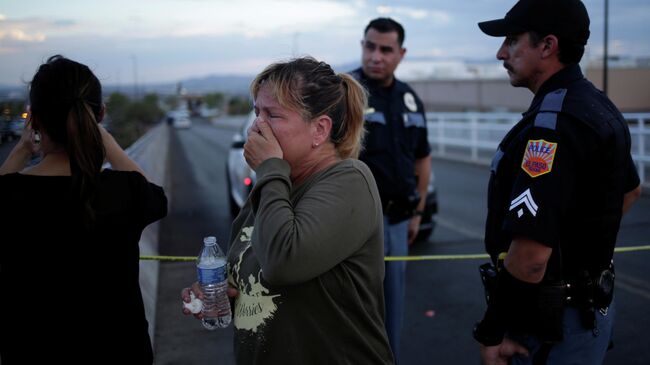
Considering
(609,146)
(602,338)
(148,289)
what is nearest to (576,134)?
(609,146)

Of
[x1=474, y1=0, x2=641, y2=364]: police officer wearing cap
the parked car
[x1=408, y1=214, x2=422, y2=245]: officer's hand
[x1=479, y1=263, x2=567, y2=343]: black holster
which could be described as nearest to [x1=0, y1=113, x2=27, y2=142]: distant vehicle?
[x1=474, y1=0, x2=641, y2=364]: police officer wearing cap

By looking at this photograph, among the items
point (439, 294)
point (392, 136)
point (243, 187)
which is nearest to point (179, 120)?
point (243, 187)

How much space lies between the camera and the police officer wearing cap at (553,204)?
196cm

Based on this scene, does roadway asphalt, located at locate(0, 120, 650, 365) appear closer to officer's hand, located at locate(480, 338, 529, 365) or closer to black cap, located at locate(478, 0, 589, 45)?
officer's hand, located at locate(480, 338, 529, 365)

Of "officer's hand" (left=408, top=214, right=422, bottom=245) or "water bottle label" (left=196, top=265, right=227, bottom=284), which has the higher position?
"water bottle label" (left=196, top=265, right=227, bottom=284)

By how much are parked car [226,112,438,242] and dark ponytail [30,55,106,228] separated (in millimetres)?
4650

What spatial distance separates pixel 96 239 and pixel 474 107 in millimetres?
46533

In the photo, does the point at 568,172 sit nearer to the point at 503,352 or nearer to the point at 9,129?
the point at 503,352

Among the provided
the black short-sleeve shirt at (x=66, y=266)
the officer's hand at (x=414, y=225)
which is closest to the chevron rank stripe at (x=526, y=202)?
the black short-sleeve shirt at (x=66, y=266)

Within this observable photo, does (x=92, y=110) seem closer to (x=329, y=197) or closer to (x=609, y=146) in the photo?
(x=329, y=197)

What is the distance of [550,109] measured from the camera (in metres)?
2.02

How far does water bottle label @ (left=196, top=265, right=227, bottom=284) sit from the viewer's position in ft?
6.59

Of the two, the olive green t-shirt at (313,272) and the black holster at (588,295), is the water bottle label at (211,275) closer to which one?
the olive green t-shirt at (313,272)

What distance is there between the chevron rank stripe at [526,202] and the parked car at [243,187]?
192 inches
